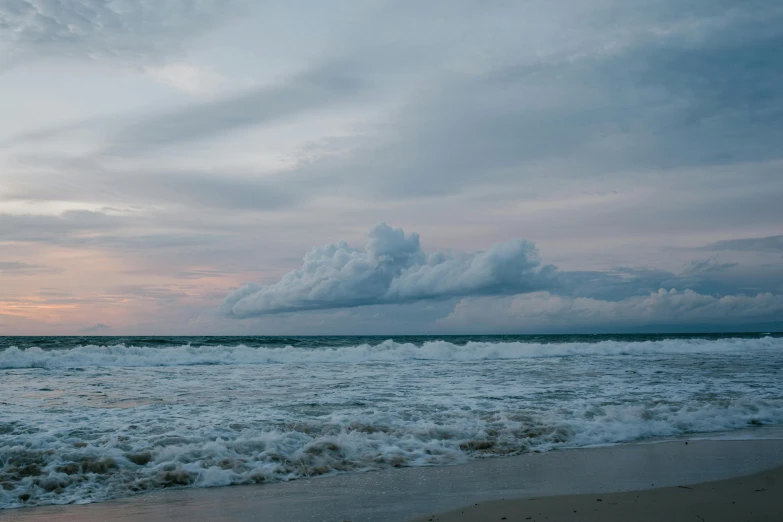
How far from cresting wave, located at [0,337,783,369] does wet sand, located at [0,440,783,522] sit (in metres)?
23.8

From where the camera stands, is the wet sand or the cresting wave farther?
the cresting wave

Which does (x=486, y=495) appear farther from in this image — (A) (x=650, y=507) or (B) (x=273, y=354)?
(B) (x=273, y=354)

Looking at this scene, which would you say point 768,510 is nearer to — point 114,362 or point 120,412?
point 120,412

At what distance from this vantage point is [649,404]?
12.6 metres

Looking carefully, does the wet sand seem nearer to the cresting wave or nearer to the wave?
the wave

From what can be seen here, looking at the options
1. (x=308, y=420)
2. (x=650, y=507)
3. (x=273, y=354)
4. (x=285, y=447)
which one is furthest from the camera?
(x=273, y=354)

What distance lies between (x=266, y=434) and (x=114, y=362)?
24.3 metres

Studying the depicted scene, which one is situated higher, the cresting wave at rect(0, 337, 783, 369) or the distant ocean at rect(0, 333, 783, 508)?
the distant ocean at rect(0, 333, 783, 508)

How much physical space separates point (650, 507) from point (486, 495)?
168 centimetres

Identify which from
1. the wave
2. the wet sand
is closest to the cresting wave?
the wave

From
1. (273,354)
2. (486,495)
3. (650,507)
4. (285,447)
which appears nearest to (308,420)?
(285,447)

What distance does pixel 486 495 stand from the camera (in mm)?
6316

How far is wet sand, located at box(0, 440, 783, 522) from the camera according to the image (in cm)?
568

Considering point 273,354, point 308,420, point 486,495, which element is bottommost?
point 273,354
